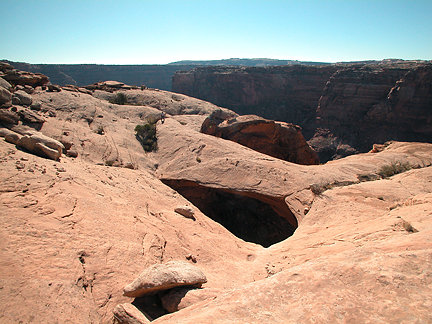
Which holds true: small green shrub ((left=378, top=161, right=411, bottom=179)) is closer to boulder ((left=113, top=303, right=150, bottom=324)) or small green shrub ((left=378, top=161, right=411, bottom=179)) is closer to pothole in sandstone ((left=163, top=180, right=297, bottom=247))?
pothole in sandstone ((left=163, top=180, right=297, bottom=247))

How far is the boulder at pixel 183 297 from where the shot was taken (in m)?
3.31

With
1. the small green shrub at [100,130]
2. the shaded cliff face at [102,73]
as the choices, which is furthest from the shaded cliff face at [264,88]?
the small green shrub at [100,130]

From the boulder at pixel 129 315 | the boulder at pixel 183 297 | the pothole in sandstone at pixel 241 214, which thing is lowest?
the pothole in sandstone at pixel 241 214

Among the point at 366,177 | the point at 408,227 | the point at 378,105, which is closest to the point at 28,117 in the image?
the point at 408,227

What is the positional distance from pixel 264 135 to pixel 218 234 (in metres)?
9.78

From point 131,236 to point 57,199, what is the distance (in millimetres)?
A: 1699

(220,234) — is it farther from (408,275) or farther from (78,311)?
(408,275)

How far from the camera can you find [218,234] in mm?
6934

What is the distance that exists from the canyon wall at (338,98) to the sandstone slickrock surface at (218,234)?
25.9 m

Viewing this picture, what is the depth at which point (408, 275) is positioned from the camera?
8.98 feet

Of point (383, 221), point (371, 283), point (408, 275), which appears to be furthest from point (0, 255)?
point (383, 221)

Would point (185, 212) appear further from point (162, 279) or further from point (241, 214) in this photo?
point (241, 214)

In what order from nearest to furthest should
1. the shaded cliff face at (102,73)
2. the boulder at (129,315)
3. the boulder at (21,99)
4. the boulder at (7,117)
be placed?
the boulder at (129,315), the boulder at (7,117), the boulder at (21,99), the shaded cliff face at (102,73)

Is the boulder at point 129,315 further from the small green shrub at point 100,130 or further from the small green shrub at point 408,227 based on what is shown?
the small green shrub at point 100,130
